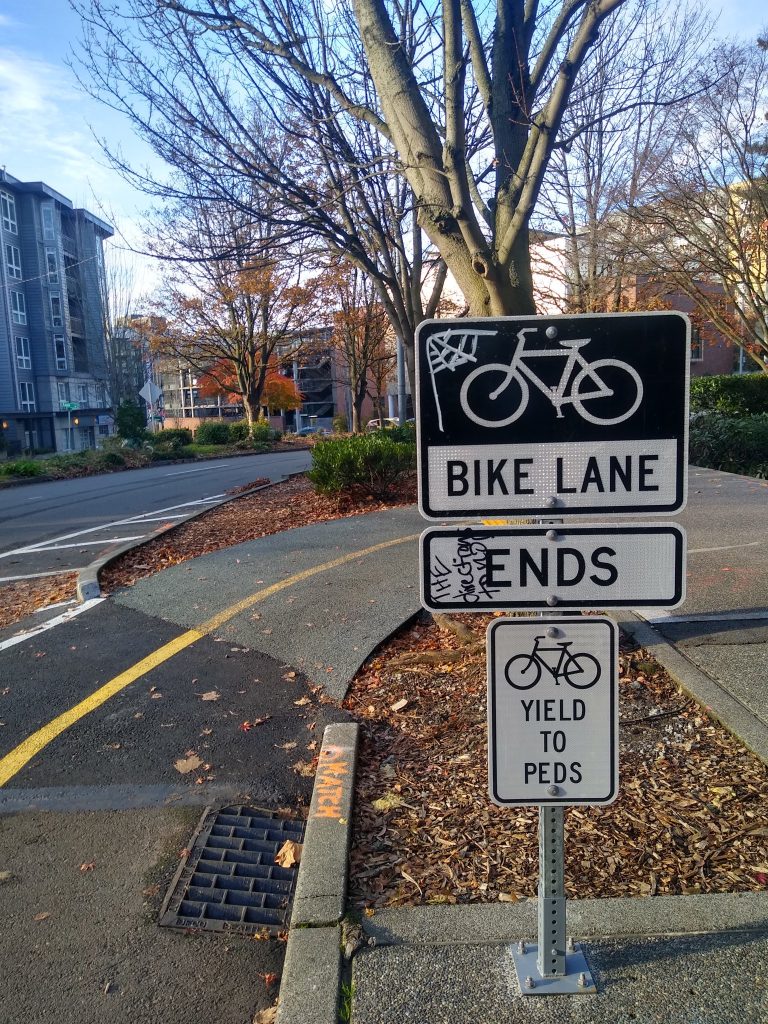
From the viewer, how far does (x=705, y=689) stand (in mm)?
4570

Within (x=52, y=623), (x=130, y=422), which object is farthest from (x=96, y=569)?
(x=130, y=422)

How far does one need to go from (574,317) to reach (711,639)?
149 inches

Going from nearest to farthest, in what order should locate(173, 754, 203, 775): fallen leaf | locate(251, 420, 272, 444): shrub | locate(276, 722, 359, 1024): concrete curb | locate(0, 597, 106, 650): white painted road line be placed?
locate(276, 722, 359, 1024): concrete curb < locate(173, 754, 203, 775): fallen leaf < locate(0, 597, 106, 650): white painted road line < locate(251, 420, 272, 444): shrub

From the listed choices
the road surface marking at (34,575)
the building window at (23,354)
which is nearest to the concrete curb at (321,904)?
the road surface marking at (34,575)

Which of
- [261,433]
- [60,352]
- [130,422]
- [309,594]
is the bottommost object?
[309,594]

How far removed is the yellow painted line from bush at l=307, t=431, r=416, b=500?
357 cm

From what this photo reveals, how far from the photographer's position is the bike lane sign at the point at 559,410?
2244 mm

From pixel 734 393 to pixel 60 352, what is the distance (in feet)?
140

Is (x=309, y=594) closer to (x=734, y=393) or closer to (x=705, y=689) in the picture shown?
Answer: (x=705, y=689)

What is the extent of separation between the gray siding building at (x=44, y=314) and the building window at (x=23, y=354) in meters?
0.06

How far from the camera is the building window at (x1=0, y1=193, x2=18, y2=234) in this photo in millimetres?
47406

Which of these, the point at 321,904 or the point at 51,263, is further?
the point at 51,263

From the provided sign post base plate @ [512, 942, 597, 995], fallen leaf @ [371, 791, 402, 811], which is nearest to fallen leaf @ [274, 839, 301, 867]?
fallen leaf @ [371, 791, 402, 811]

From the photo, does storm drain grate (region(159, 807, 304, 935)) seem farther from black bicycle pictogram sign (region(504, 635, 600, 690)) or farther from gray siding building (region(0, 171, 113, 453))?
gray siding building (region(0, 171, 113, 453))
